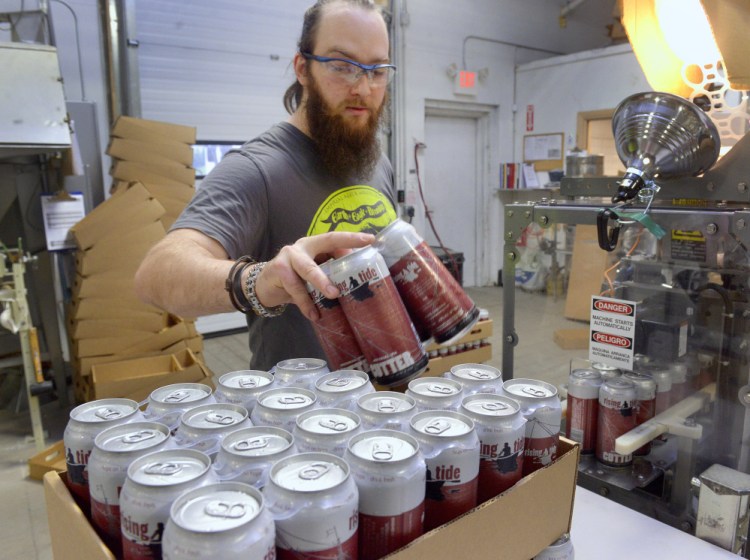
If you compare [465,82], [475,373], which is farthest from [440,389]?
[465,82]

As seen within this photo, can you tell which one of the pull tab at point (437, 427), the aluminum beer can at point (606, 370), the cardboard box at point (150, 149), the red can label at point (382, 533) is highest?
the cardboard box at point (150, 149)

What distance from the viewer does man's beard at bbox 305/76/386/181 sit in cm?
145

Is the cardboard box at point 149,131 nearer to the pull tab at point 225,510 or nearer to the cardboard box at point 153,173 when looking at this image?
the cardboard box at point 153,173

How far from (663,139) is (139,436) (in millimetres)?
1066

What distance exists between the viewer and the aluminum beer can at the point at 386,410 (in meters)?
0.77

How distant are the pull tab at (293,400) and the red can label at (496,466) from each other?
268 millimetres

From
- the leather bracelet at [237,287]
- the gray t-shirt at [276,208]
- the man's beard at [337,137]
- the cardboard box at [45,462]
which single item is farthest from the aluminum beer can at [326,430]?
the cardboard box at [45,462]

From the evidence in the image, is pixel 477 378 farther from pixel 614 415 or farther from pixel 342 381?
pixel 614 415

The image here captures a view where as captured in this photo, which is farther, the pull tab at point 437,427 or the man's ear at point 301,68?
the man's ear at point 301,68

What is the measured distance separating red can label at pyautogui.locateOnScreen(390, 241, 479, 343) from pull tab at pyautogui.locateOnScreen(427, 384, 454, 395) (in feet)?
0.39

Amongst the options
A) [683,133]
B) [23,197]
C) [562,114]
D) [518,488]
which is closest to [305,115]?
[683,133]

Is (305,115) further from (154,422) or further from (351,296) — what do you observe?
(154,422)

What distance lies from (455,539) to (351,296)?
0.37 meters

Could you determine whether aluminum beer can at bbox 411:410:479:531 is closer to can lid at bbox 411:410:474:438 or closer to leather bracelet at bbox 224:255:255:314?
can lid at bbox 411:410:474:438
